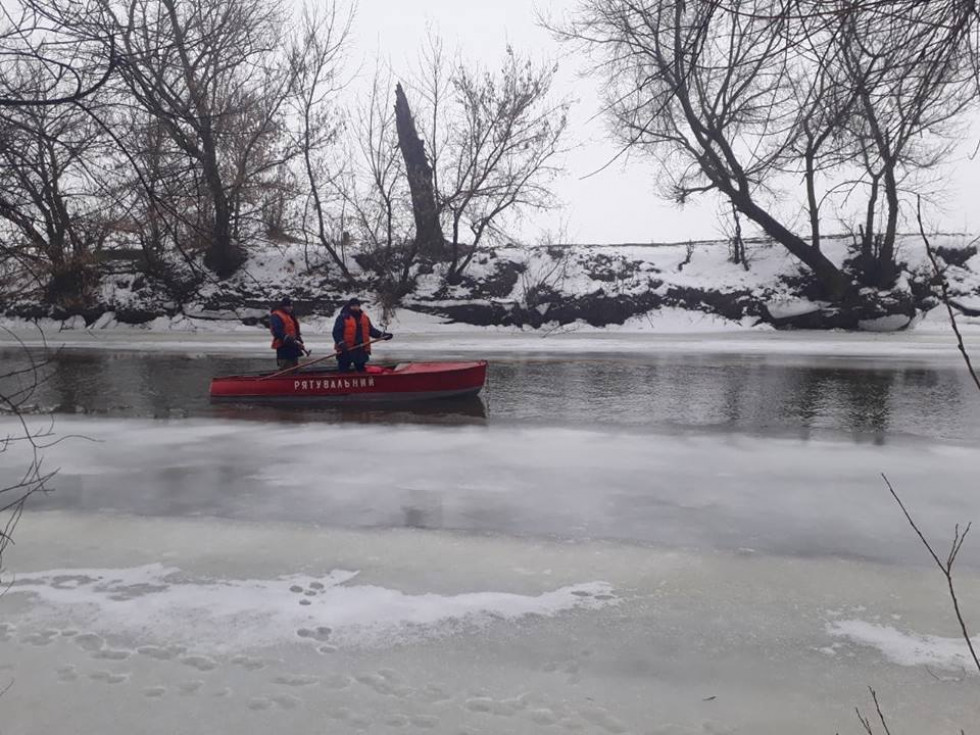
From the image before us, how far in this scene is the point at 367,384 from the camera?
1328 cm

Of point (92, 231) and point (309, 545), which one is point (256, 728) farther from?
point (92, 231)

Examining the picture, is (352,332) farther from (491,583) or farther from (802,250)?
(802,250)

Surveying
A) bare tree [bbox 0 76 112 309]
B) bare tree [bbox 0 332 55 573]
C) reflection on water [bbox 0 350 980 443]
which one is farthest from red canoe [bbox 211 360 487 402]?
bare tree [bbox 0 76 112 309]

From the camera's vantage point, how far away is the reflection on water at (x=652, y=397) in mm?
11344

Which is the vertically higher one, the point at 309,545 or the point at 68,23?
the point at 68,23

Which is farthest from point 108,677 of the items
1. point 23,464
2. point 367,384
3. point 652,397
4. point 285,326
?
point 285,326

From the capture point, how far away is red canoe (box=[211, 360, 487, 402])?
13.1 meters

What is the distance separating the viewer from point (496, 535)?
20.3 feet

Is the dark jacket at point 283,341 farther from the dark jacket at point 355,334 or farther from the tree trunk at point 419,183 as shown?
the tree trunk at point 419,183

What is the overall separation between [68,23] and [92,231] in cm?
161

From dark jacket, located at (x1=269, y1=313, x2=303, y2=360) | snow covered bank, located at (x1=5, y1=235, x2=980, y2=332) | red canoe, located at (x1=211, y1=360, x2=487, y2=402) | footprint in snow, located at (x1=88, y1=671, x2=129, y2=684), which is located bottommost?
footprint in snow, located at (x1=88, y1=671, x2=129, y2=684)

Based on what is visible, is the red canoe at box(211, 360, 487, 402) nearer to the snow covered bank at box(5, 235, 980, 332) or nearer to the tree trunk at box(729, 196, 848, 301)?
the snow covered bank at box(5, 235, 980, 332)

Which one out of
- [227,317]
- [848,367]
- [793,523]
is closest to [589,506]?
[793,523]

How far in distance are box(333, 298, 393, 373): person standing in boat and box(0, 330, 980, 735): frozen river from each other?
3.52 metres
